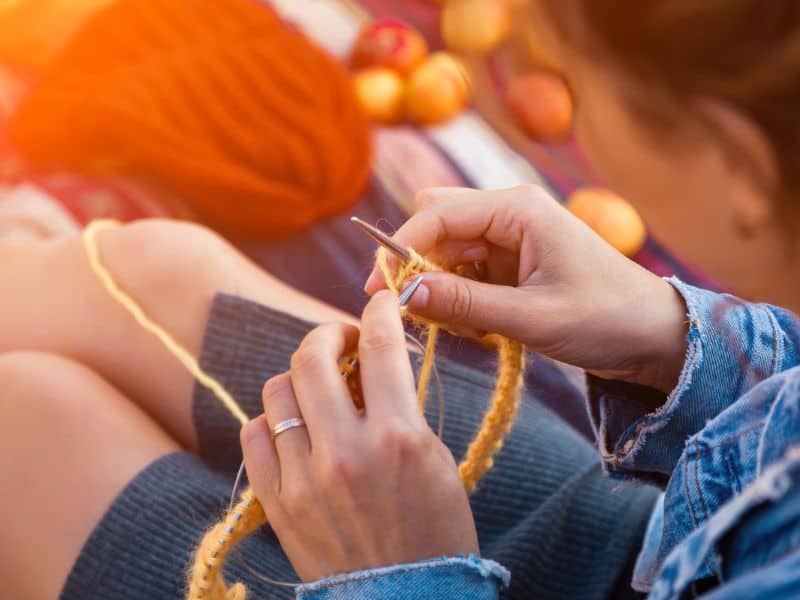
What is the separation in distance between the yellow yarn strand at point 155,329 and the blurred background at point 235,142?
26cm

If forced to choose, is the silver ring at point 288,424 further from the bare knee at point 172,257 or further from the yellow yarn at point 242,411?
the bare knee at point 172,257

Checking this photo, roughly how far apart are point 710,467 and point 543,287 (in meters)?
0.16

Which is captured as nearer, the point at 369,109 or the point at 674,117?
the point at 674,117

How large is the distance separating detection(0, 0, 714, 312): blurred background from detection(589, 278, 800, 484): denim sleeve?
408mm

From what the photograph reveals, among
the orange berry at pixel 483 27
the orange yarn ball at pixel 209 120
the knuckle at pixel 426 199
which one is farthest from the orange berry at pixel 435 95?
the knuckle at pixel 426 199

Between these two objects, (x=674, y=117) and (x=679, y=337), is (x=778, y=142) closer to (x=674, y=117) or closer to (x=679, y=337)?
(x=674, y=117)

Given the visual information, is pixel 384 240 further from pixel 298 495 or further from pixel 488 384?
pixel 488 384

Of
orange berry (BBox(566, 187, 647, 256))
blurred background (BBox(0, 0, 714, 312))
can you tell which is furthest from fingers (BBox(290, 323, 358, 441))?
orange berry (BBox(566, 187, 647, 256))

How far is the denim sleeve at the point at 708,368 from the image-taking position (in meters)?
0.58

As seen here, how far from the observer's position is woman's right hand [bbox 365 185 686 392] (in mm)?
539

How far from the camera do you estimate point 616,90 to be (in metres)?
0.44

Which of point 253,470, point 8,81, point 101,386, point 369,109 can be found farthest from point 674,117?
point 8,81

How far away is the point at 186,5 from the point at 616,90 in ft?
3.21

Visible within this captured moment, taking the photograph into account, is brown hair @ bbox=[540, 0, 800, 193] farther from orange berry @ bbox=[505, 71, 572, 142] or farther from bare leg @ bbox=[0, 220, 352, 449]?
bare leg @ bbox=[0, 220, 352, 449]
